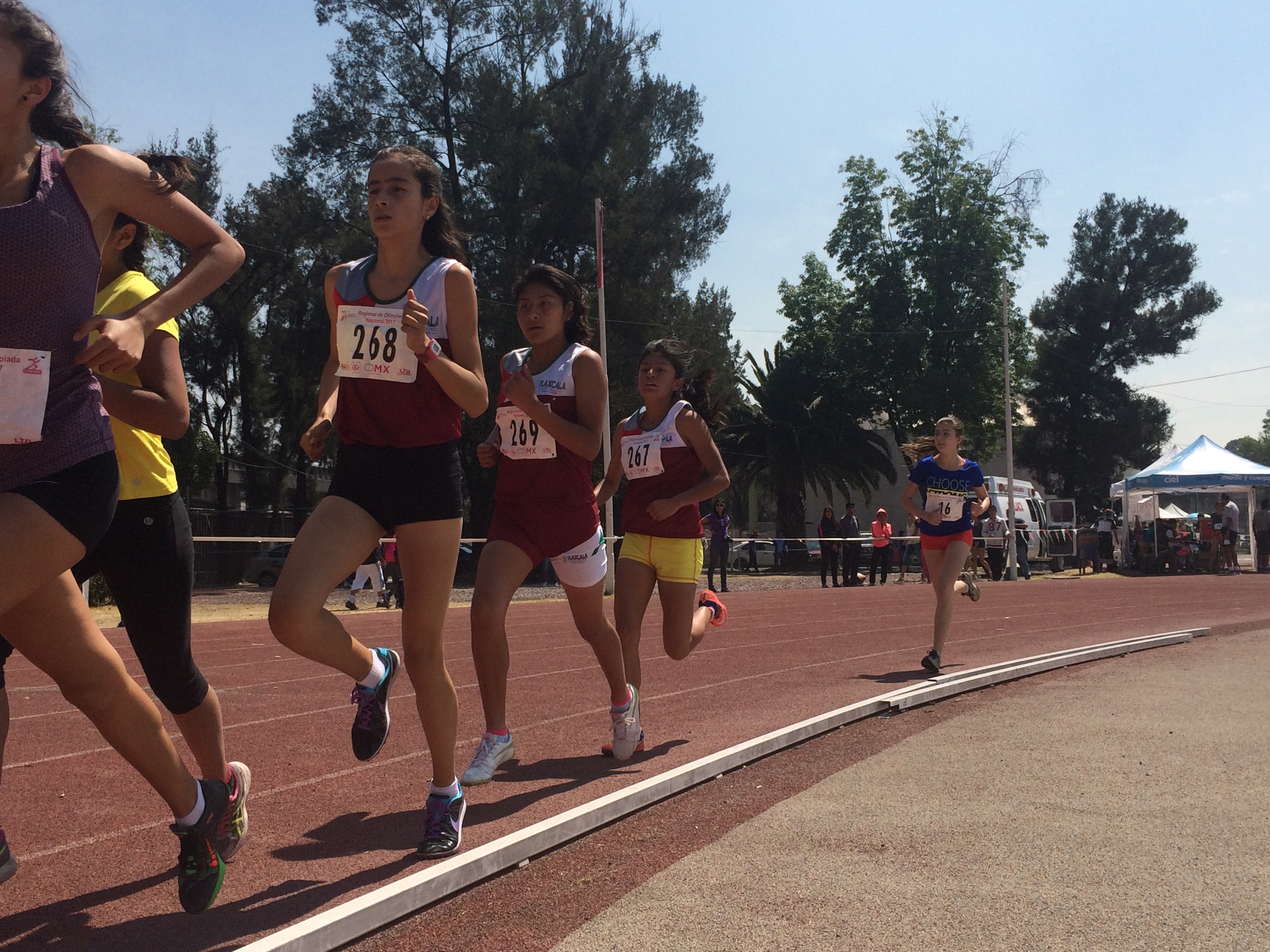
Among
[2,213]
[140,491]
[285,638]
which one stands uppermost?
[2,213]

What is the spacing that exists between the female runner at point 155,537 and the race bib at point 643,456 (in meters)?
2.98

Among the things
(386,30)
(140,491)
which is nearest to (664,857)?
(140,491)

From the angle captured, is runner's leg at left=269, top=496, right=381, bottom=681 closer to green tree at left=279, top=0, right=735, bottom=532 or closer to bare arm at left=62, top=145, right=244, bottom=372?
bare arm at left=62, top=145, right=244, bottom=372

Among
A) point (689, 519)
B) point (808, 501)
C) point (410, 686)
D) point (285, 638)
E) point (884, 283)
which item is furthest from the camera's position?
point (808, 501)

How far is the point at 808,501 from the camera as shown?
234ft

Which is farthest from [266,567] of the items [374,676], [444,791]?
[444,791]

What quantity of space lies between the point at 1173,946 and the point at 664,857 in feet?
5.18

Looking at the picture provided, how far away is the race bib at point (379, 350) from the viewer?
3.69 metres

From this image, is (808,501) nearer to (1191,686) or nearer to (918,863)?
(1191,686)

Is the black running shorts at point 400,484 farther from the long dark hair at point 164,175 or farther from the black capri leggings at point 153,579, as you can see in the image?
the long dark hair at point 164,175

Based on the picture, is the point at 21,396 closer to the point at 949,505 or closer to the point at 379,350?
the point at 379,350

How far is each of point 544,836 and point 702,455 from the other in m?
2.65

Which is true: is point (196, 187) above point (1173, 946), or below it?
above

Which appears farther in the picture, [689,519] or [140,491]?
[689,519]
